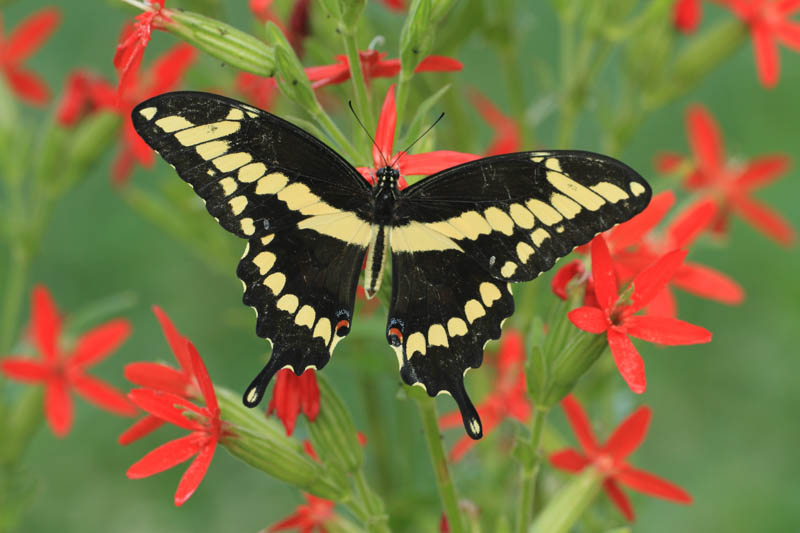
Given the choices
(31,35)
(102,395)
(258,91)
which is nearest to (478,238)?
(258,91)

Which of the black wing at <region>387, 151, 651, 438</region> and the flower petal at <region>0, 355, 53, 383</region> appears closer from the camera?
the black wing at <region>387, 151, 651, 438</region>

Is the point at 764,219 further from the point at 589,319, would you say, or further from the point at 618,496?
the point at 589,319

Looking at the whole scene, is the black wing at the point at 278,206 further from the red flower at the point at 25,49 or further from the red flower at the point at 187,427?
the red flower at the point at 25,49

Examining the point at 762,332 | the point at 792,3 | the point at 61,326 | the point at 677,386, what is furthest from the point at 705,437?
the point at 61,326

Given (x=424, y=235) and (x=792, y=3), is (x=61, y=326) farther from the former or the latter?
(x=792, y=3)

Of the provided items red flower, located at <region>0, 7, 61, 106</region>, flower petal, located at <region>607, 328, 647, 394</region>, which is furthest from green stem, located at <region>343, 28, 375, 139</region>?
red flower, located at <region>0, 7, 61, 106</region>

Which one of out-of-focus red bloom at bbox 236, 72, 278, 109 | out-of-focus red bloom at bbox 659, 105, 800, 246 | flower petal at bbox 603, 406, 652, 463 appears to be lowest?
flower petal at bbox 603, 406, 652, 463

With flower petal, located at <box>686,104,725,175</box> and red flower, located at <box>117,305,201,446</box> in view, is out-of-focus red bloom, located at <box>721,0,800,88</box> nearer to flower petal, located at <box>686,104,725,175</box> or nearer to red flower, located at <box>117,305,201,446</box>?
flower petal, located at <box>686,104,725,175</box>
